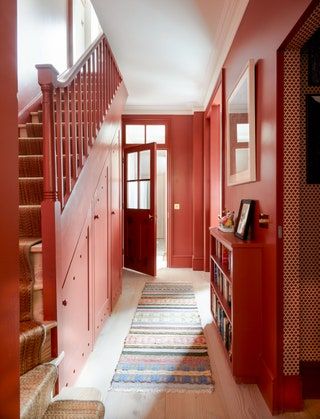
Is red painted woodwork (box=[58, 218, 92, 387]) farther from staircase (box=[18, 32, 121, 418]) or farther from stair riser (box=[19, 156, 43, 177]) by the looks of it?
stair riser (box=[19, 156, 43, 177])

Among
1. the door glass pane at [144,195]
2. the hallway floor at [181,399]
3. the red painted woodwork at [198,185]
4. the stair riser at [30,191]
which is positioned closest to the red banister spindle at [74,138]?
the stair riser at [30,191]

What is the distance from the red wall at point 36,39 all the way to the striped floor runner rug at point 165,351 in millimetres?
2542

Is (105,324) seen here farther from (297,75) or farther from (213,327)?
(297,75)

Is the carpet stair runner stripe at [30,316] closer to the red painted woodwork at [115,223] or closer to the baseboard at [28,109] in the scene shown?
the baseboard at [28,109]

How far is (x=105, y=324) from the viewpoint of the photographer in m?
3.05

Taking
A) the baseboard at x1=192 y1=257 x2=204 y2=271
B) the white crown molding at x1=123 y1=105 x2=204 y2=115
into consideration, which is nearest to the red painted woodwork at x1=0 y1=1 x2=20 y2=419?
the baseboard at x1=192 y1=257 x2=204 y2=271

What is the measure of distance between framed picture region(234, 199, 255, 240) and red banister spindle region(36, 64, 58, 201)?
4.39ft

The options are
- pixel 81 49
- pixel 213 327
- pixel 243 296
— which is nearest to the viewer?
pixel 243 296

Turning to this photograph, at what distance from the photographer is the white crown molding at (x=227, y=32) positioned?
8.36 ft

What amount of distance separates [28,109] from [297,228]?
115 inches

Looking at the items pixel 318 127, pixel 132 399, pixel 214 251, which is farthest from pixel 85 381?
pixel 318 127

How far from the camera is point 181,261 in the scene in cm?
552

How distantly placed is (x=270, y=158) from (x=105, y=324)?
2.25 m

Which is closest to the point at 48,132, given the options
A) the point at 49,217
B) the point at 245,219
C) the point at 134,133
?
the point at 49,217
